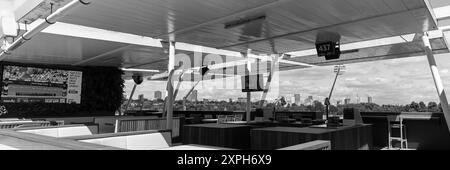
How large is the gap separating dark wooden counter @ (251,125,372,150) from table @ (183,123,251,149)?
64cm

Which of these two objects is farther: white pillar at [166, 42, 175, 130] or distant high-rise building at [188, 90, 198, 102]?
distant high-rise building at [188, 90, 198, 102]

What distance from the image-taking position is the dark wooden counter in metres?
4.67

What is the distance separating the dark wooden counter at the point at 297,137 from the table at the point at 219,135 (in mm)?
638

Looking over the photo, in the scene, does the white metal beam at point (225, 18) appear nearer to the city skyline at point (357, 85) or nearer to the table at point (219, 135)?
the table at point (219, 135)

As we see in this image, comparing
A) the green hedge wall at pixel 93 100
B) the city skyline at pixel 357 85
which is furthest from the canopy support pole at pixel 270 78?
the green hedge wall at pixel 93 100

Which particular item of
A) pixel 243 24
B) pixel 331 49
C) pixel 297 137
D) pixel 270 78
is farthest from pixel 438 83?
pixel 270 78

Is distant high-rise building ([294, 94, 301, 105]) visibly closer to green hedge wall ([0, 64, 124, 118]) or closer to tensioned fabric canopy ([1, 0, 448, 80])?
tensioned fabric canopy ([1, 0, 448, 80])

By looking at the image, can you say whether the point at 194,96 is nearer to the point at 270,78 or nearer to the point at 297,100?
the point at 297,100

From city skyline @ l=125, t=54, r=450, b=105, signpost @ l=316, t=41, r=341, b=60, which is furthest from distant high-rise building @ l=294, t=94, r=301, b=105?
signpost @ l=316, t=41, r=341, b=60

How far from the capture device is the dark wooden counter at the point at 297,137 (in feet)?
15.3

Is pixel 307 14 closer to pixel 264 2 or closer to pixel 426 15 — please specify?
pixel 264 2
